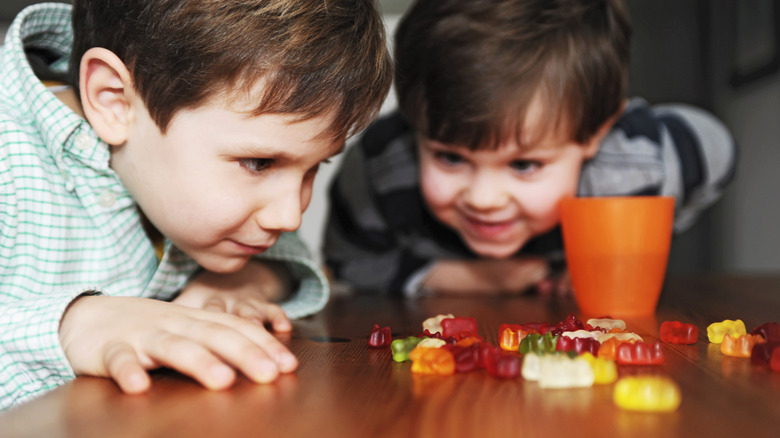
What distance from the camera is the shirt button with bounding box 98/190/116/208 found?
895 millimetres

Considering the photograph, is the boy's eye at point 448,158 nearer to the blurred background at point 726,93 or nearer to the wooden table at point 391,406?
the wooden table at point 391,406

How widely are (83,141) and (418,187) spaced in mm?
738

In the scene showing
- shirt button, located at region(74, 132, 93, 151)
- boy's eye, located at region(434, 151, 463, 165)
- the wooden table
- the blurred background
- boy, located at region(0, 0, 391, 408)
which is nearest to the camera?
the wooden table

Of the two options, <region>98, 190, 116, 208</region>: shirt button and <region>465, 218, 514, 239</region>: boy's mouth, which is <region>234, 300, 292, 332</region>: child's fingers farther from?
<region>465, 218, 514, 239</region>: boy's mouth

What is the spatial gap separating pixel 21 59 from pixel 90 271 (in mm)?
286

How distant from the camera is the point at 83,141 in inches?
33.8

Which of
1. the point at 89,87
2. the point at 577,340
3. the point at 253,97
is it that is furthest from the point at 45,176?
the point at 577,340

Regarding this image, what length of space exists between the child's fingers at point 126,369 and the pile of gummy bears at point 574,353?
210mm

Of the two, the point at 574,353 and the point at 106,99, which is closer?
the point at 574,353

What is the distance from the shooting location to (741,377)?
534 mm

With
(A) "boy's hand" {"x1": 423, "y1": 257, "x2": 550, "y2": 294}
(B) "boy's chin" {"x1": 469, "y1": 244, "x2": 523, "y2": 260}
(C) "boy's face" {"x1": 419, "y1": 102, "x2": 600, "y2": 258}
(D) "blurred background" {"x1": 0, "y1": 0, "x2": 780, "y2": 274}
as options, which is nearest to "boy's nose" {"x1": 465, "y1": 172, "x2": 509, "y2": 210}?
Answer: (C) "boy's face" {"x1": 419, "y1": 102, "x2": 600, "y2": 258}

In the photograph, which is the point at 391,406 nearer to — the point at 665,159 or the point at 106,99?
the point at 106,99

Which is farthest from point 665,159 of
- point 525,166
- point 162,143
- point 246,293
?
point 162,143

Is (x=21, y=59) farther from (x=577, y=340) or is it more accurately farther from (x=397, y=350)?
(x=577, y=340)
